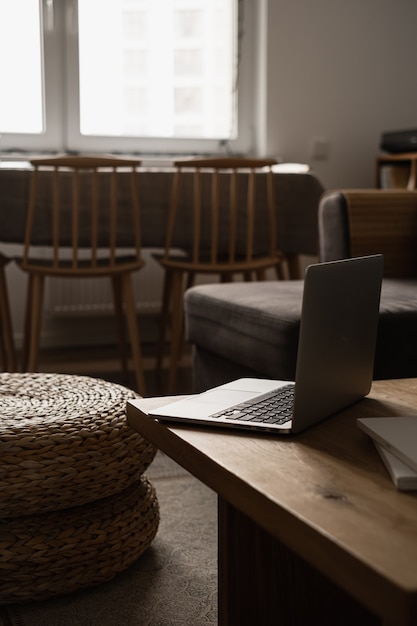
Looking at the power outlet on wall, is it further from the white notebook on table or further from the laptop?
the white notebook on table

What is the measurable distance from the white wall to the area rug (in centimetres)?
281

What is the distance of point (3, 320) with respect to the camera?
2.84 metres

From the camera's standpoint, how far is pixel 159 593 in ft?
4.52

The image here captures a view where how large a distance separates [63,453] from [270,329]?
606 mm

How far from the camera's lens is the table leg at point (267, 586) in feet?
3.29

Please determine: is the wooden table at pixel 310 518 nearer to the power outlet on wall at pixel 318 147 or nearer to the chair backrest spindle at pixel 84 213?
the chair backrest spindle at pixel 84 213

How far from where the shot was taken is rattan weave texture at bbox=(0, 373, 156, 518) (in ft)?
4.19

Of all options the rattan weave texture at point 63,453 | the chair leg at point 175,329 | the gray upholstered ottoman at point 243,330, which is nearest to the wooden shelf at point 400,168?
the chair leg at point 175,329

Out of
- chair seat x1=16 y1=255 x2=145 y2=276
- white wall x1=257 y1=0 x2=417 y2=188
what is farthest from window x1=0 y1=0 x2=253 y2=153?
chair seat x1=16 y1=255 x2=145 y2=276

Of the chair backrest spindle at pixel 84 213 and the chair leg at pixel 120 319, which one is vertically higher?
the chair backrest spindle at pixel 84 213

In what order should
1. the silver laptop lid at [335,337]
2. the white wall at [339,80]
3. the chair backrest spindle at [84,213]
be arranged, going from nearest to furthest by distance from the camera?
the silver laptop lid at [335,337] → the chair backrest spindle at [84,213] → the white wall at [339,80]

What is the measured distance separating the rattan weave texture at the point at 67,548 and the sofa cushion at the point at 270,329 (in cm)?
48

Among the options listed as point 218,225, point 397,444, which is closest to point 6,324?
point 218,225

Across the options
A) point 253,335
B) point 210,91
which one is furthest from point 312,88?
point 253,335
